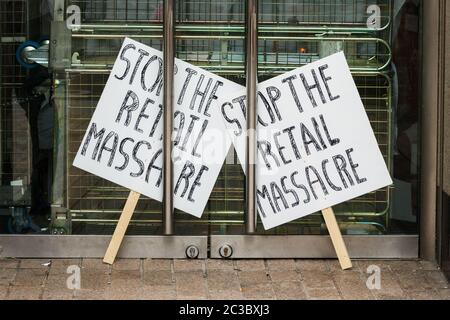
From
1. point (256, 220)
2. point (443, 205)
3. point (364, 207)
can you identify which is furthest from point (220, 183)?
point (443, 205)

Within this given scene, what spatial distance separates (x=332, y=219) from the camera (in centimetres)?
775

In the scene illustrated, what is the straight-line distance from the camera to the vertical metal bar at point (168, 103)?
7.76 meters

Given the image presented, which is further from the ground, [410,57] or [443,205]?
[410,57]

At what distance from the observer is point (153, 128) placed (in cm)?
789

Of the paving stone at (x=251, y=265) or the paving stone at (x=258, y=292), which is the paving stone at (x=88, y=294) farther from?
the paving stone at (x=251, y=265)

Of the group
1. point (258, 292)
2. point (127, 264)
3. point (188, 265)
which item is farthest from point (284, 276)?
point (127, 264)

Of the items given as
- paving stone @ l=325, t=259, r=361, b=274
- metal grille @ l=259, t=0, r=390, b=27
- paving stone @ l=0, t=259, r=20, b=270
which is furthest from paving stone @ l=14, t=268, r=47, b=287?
metal grille @ l=259, t=0, r=390, b=27

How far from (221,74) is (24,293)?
2026 mm

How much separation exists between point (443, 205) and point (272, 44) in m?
1.60

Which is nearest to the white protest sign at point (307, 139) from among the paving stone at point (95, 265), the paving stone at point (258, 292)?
the paving stone at point (258, 292)

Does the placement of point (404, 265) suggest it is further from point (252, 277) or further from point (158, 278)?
point (158, 278)

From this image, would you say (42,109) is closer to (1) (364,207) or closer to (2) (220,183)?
(2) (220,183)

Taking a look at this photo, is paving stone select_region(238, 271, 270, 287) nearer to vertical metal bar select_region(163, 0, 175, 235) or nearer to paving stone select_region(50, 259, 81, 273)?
vertical metal bar select_region(163, 0, 175, 235)
